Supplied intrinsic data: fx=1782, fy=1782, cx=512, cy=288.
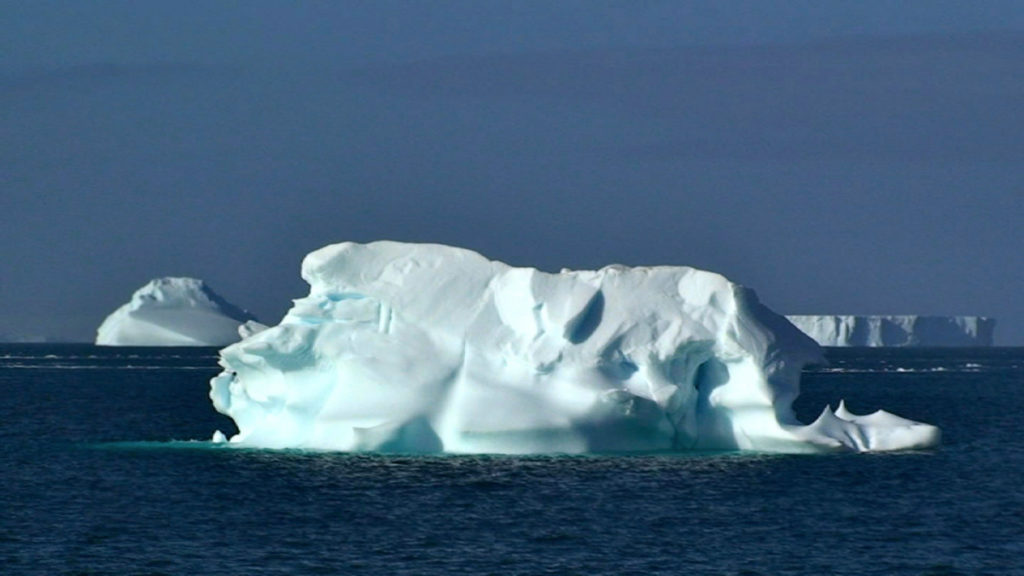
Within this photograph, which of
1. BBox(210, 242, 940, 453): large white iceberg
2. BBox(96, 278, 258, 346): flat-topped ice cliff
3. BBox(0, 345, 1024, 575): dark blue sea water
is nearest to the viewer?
BBox(0, 345, 1024, 575): dark blue sea water

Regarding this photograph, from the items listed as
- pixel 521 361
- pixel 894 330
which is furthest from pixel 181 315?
pixel 521 361

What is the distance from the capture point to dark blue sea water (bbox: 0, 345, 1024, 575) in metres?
22.9

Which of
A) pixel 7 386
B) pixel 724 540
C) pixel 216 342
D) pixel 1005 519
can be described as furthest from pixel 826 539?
pixel 216 342

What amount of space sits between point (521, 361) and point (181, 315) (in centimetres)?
10149

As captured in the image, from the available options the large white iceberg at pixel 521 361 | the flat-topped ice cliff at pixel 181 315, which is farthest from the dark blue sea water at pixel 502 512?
the flat-topped ice cliff at pixel 181 315

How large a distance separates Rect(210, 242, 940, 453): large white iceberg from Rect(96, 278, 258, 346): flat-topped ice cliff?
95.5 meters

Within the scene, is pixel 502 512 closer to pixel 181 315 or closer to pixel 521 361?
pixel 521 361

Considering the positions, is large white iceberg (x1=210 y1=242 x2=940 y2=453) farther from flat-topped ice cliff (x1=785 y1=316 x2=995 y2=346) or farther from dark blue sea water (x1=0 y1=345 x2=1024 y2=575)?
flat-topped ice cliff (x1=785 y1=316 x2=995 y2=346)

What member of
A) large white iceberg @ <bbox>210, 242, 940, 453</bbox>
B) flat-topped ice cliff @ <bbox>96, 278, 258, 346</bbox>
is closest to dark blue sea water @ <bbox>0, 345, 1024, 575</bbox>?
large white iceberg @ <bbox>210, 242, 940, 453</bbox>

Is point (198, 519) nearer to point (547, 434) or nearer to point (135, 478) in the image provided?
point (135, 478)

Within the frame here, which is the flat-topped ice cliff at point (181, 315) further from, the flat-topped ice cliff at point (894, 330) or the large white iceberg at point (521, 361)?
the large white iceberg at point (521, 361)

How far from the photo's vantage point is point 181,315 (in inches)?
5153

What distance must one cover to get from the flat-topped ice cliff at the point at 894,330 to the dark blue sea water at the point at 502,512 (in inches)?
3615

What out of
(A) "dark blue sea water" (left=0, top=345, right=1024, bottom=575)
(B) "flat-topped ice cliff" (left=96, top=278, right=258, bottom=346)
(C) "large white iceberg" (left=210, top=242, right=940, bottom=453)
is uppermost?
(B) "flat-topped ice cliff" (left=96, top=278, right=258, bottom=346)
